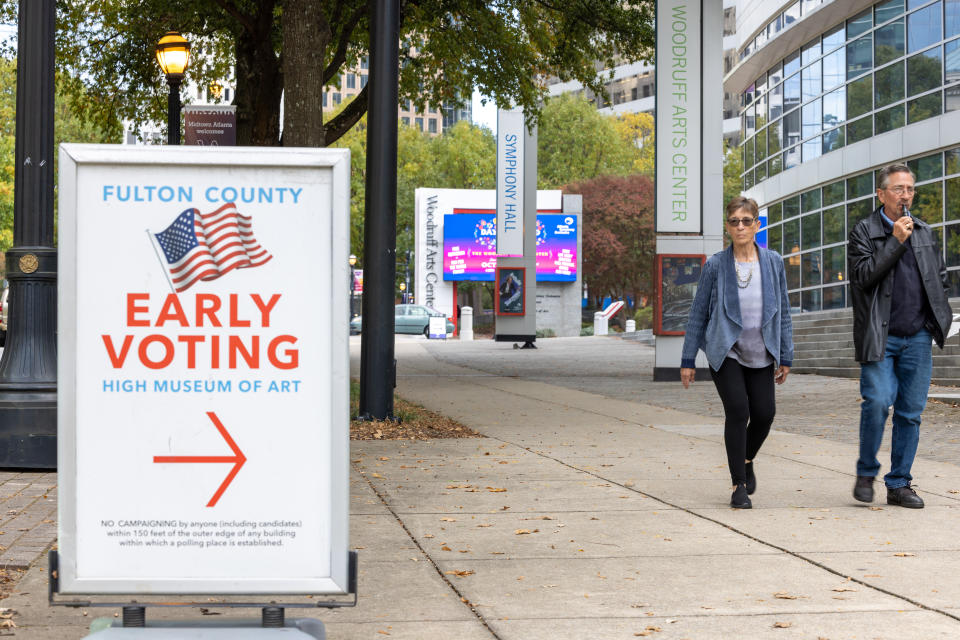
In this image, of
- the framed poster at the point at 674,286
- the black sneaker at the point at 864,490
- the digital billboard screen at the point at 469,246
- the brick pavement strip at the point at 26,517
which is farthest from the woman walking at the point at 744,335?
the digital billboard screen at the point at 469,246

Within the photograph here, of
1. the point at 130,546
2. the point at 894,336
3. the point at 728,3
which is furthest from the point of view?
the point at 728,3

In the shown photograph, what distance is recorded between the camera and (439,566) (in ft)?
18.6

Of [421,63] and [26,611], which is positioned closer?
[26,611]

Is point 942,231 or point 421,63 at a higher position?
point 421,63

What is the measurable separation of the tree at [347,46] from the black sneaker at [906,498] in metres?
13.4

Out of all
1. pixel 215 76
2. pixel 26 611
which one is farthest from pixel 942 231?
pixel 26 611

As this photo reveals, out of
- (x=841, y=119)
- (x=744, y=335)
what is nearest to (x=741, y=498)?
(x=744, y=335)

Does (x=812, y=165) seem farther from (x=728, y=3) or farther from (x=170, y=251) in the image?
(x=728, y=3)

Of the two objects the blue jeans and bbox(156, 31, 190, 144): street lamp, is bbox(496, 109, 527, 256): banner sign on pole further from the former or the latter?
the blue jeans

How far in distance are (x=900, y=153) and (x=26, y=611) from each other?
2428 cm

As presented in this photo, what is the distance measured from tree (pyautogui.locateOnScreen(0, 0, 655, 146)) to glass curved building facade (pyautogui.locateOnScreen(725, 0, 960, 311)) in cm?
633

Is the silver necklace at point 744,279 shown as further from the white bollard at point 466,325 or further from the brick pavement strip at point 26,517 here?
the white bollard at point 466,325

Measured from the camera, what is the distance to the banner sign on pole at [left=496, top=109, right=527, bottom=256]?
35750 millimetres

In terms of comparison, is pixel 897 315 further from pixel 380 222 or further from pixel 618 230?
pixel 618 230
